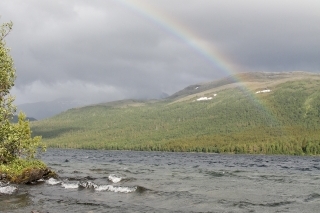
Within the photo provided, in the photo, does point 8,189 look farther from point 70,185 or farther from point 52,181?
point 52,181

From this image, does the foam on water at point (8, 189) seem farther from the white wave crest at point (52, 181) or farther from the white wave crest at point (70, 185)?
the white wave crest at point (52, 181)

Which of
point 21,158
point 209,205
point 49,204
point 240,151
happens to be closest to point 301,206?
point 209,205

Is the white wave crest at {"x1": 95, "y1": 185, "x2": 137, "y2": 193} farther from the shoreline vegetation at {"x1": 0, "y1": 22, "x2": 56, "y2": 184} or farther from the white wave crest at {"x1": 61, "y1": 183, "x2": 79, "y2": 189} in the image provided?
the shoreline vegetation at {"x1": 0, "y1": 22, "x2": 56, "y2": 184}

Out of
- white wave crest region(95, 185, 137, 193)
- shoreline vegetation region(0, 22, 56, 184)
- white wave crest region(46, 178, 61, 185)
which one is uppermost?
shoreline vegetation region(0, 22, 56, 184)

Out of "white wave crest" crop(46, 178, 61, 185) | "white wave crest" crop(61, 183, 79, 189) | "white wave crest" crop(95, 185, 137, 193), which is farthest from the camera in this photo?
"white wave crest" crop(46, 178, 61, 185)

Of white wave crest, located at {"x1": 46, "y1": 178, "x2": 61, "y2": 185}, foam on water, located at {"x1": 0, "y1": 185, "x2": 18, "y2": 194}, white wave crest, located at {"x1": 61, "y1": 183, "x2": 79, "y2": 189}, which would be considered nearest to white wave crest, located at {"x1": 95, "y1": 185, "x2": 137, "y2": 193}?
white wave crest, located at {"x1": 61, "y1": 183, "x2": 79, "y2": 189}

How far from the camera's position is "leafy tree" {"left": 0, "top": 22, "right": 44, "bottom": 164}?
120 feet

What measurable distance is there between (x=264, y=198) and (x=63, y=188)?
20265 millimetres

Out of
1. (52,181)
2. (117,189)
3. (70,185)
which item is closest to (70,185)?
(70,185)

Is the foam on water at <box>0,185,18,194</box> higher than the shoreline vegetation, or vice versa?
the shoreline vegetation

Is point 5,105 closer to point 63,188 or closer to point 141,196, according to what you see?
point 63,188

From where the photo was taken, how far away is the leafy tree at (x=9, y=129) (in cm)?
3672

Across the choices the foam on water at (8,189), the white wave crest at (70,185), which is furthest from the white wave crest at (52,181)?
the foam on water at (8,189)

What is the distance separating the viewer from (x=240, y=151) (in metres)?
188
